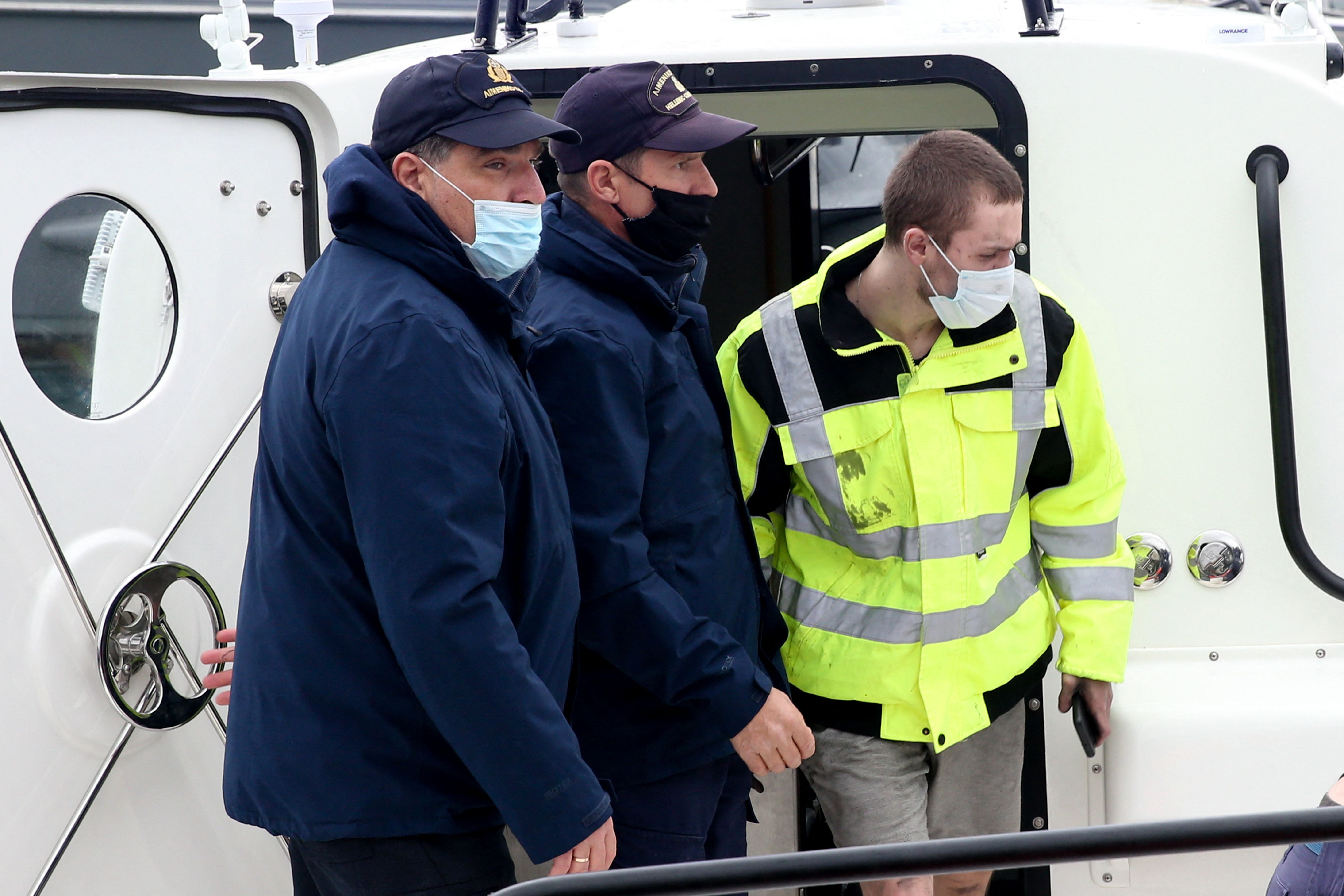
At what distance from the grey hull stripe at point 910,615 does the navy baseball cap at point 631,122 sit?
744mm

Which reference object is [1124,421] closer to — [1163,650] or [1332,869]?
[1163,650]

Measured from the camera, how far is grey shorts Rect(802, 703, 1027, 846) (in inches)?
87.8

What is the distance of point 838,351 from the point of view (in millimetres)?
2188

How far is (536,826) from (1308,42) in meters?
1.81

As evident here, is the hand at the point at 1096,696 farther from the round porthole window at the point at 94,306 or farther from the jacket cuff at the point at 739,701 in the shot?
the round porthole window at the point at 94,306

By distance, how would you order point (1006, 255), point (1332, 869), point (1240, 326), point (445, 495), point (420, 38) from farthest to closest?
point (420, 38), point (1240, 326), point (1006, 255), point (1332, 869), point (445, 495)

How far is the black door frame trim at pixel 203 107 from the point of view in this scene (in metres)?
1.85

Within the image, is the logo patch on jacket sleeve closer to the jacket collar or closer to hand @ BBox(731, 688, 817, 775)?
the jacket collar

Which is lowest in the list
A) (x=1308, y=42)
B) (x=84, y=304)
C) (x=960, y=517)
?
(x=960, y=517)

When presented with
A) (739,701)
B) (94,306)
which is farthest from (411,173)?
(739,701)

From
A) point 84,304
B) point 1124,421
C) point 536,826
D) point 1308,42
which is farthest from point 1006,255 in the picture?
point 84,304

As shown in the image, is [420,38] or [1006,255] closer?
[1006,255]

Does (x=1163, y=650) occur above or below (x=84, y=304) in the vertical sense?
below

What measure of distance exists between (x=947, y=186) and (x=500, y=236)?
0.74m
